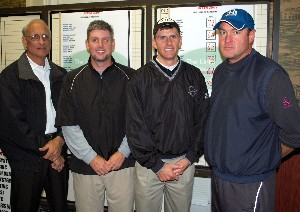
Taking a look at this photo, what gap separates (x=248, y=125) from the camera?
162 centimetres

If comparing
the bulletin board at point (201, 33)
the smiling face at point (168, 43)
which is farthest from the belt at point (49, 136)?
the bulletin board at point (201, 33)

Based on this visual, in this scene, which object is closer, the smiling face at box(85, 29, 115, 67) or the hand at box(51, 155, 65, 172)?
the smiling face at box(85, 29, 115, 67)

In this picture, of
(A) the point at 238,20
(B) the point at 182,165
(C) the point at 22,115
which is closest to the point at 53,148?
(C) the point at 22,115

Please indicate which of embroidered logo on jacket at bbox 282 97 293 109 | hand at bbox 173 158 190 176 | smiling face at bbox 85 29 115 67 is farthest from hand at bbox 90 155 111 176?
embroidered logo on jacket at bbox 282 97 293 109

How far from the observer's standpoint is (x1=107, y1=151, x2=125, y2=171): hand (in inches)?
78.1

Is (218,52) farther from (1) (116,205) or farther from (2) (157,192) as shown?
(1) (116,205)

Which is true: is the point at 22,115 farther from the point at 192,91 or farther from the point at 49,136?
the point at 192,91

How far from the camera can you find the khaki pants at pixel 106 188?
2.04 m

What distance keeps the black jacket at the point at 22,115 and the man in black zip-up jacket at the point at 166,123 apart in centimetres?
66

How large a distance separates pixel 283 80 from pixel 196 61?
873 millimetres

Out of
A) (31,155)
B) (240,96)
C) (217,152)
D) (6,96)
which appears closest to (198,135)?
(217,152)

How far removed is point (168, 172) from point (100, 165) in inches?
17.1

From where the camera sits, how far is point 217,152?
67.6 inches

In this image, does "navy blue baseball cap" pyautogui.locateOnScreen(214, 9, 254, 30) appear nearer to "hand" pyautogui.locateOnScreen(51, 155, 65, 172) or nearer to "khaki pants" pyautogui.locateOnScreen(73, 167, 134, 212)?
"khaki pants" pyautogui.locateOnScreen(73, 167, 134, 212)
